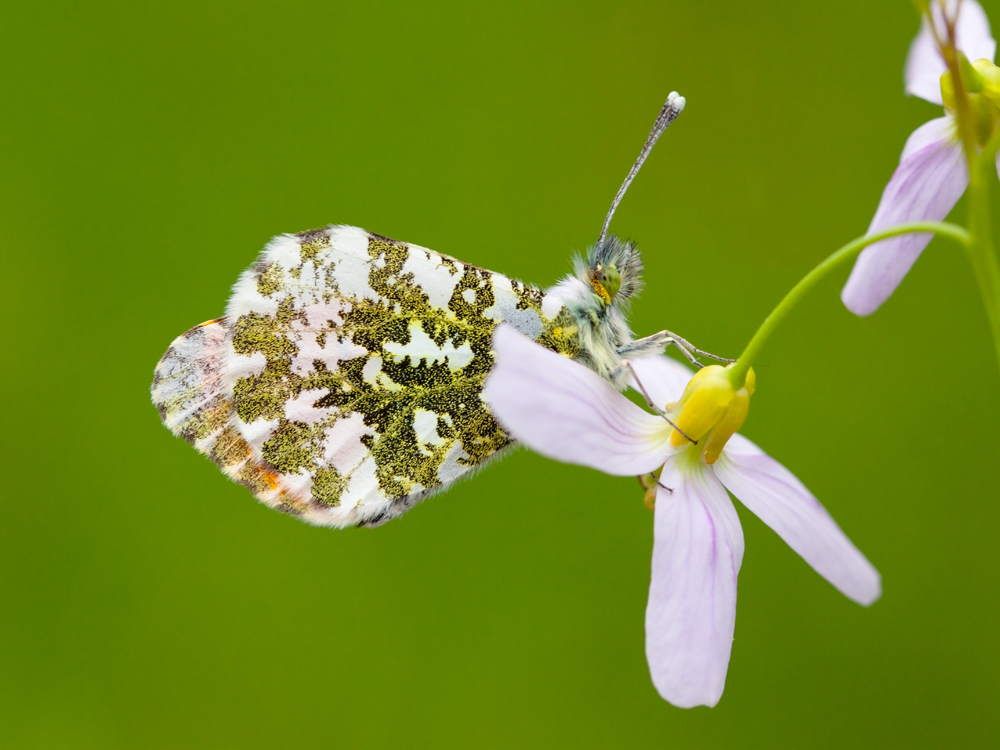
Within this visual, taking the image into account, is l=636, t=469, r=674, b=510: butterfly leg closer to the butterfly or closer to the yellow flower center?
the butterfly

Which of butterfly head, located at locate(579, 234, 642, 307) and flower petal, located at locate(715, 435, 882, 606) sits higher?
butterfly head, located at locate(579, 234, 642, 307)

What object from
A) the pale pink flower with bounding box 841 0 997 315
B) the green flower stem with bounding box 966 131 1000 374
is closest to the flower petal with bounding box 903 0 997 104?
the pale pink flower with bounding box 841 0 997 315

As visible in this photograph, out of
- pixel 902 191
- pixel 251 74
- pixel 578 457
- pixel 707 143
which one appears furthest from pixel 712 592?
pixel 251 74

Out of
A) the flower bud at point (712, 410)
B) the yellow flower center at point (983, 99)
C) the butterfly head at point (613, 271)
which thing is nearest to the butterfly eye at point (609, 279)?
the butterfly head at point (613, 271)

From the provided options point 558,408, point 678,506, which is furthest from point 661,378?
point 558,408

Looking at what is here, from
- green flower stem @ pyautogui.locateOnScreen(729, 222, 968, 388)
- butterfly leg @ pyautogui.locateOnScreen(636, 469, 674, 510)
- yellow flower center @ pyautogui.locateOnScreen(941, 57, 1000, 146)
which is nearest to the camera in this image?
green flower stem @ pyautogui.locateOnScreen(729, 222, 968, 388)

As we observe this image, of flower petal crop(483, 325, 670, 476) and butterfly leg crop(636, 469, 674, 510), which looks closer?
flower petal crop(483, 325, 670, 476)

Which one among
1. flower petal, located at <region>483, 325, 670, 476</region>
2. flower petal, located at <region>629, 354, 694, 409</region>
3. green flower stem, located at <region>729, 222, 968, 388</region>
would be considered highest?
flower petal, located at <region>629, 354, 694, 409</region>
